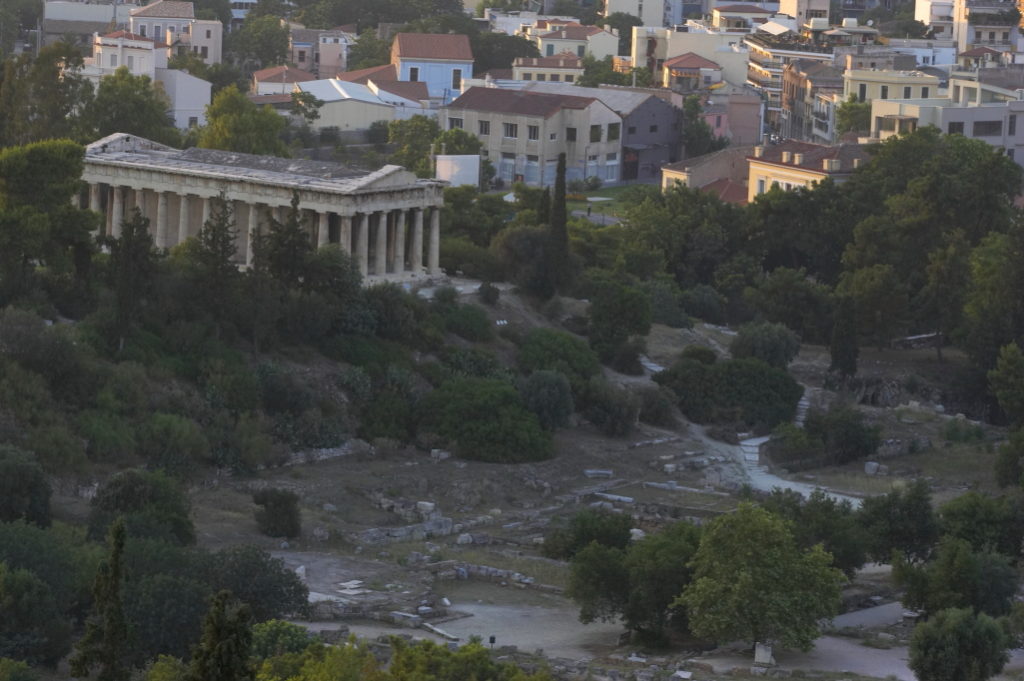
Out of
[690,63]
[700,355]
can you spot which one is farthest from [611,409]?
[690,63]

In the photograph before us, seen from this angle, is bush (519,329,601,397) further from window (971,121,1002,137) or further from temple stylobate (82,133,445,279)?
window (971,121,1002,137)

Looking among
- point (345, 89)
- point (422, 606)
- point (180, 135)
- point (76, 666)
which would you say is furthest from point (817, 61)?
point (76, 666)

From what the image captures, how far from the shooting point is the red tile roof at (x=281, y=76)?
118500 mm

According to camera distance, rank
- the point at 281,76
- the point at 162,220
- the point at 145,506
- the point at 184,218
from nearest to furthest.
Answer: the point at 145,506 → the point at 184,218 → the point at 162,220 → the point at 281,76

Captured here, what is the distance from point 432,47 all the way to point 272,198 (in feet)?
189

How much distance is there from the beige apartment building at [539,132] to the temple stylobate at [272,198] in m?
30.7

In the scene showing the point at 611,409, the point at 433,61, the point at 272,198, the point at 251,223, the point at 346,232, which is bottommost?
the point at 611,409

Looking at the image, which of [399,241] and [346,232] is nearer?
[346,232]

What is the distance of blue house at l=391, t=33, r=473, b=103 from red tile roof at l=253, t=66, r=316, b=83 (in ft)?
20.0

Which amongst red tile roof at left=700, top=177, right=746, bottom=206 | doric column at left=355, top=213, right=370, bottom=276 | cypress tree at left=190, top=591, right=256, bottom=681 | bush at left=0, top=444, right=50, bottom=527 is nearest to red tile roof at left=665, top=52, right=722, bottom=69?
red tile roof at left=700, top=177, right=746, bottom=206

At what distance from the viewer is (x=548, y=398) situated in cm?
6275

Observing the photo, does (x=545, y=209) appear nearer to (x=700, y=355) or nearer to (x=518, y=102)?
(x=700, y=355)

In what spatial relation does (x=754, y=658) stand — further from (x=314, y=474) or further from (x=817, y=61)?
(x=817, y=61)

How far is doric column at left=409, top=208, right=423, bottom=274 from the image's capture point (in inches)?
2820
